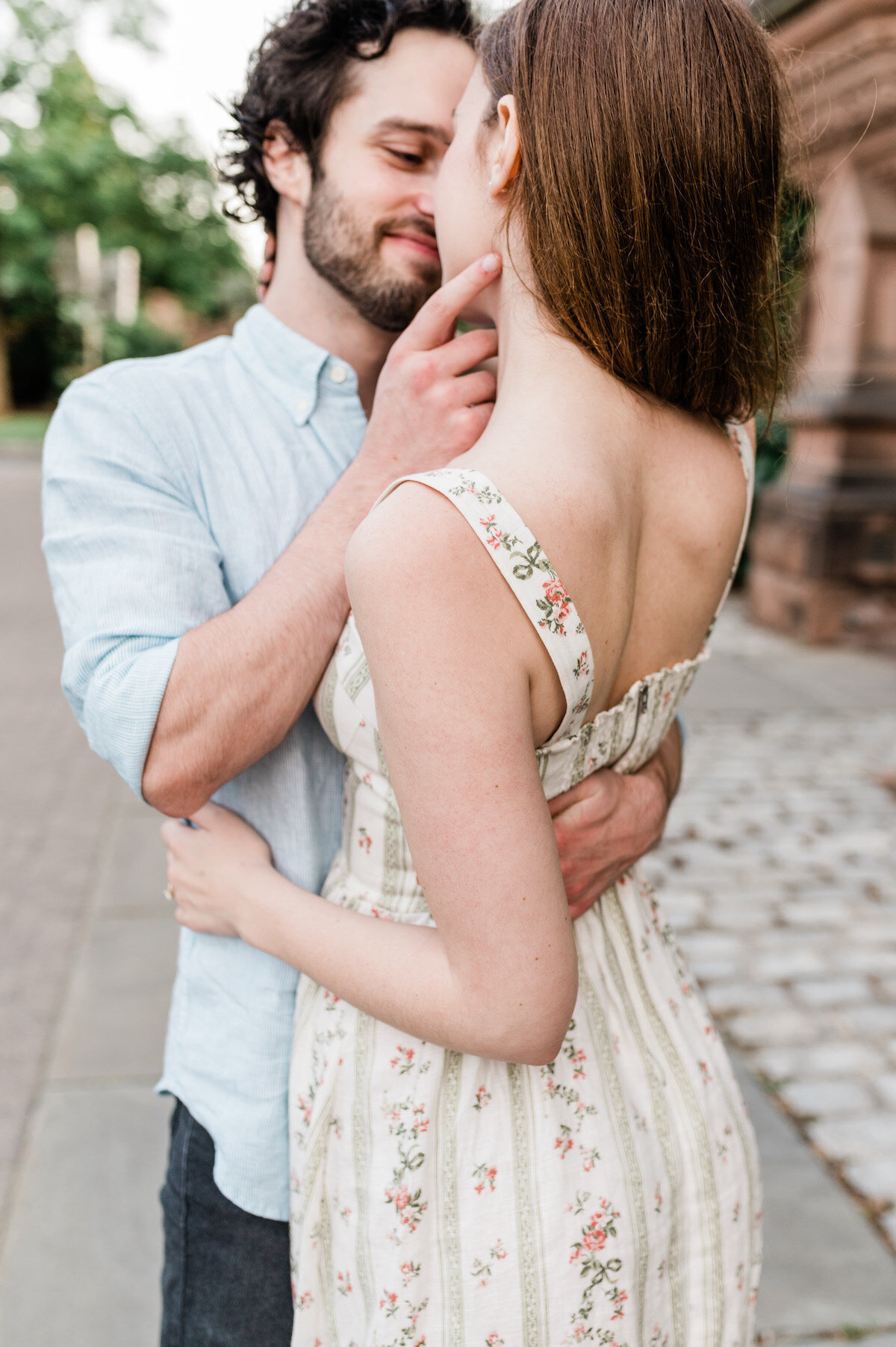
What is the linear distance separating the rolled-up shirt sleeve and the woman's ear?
1.86 ft

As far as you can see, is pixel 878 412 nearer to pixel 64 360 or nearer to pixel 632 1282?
pixel 632 1282

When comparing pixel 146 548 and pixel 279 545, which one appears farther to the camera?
pixel 279 545

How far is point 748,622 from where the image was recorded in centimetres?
891

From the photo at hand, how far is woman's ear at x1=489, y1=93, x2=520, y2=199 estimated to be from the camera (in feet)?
3.55

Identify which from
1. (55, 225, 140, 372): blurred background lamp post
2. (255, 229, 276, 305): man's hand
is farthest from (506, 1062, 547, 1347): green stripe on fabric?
(55, 225, 140, 372): blurred background lamp post

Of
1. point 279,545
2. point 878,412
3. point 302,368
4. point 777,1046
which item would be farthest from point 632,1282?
point 878,412

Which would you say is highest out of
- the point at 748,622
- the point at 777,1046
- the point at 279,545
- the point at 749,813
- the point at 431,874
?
the point at 279,545

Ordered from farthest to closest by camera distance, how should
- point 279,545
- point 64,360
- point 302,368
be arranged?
1. point 64,360
2. point 302,368
3. point 279,545

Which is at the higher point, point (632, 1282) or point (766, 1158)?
point (632, 1282)

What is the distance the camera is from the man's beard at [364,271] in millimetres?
1664

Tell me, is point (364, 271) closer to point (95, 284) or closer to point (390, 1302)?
point (390, 1302)

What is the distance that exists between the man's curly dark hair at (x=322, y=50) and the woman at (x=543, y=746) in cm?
65

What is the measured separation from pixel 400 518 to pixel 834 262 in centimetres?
813

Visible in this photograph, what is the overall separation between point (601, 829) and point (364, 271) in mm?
912
